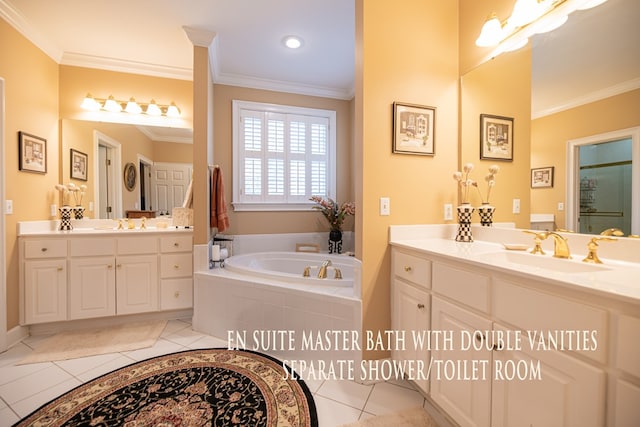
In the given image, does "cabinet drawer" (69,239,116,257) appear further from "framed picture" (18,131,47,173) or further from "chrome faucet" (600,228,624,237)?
"chrome faucet" (600,228,624,237)

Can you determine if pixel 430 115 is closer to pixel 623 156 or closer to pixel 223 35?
pixel 623 156

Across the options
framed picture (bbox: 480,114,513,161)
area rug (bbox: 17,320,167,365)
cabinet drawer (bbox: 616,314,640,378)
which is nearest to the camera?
cabinet drawer (bbox: 616,314,640,378)

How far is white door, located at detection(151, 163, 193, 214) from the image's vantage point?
3020 millimetres

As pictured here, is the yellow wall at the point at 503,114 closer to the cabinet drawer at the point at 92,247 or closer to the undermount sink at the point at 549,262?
the undermount sink at the point at 549,262

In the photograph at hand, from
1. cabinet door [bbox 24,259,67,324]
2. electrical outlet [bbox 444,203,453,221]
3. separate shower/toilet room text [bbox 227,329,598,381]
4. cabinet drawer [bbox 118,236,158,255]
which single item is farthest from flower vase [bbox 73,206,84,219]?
electrical outlet [bbox 444,203,453,221]

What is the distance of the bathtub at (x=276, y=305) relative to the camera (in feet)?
6.02

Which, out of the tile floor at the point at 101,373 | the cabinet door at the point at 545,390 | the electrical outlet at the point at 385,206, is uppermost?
the electrical outlet at the point at 385,206

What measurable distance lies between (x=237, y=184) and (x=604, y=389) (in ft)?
10.6

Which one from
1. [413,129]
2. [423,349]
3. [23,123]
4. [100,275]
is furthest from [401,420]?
[23,123]

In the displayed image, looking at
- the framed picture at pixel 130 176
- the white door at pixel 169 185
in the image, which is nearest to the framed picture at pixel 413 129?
the white door at pixel 169 185

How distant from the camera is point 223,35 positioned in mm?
2463

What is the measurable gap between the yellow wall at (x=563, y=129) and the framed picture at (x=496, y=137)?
0.20 meters

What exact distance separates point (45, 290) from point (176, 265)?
1054mm

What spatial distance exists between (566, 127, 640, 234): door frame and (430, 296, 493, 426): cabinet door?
74cm
